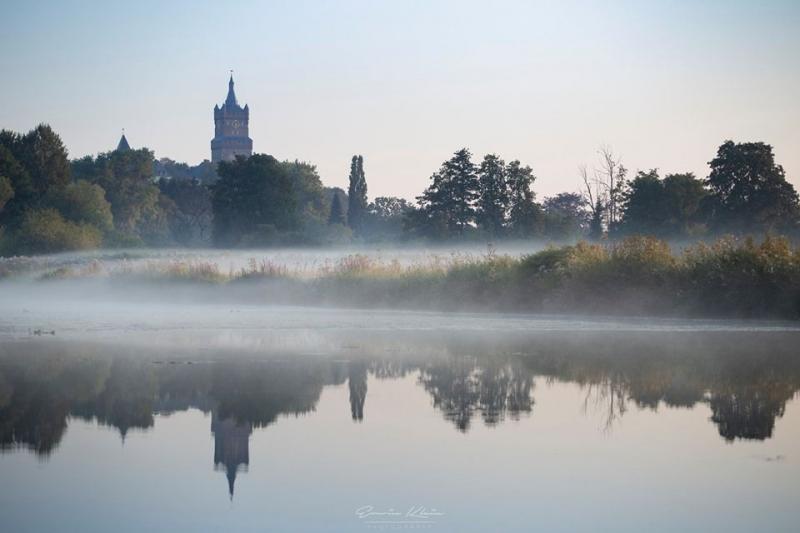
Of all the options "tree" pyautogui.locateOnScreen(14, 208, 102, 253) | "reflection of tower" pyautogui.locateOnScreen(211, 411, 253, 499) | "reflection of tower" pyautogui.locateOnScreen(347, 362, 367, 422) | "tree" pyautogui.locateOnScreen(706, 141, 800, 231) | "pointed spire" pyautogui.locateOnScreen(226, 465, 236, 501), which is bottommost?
"pointed spire" pyautogui.locateOnScreen(226, 465, 236, 501)

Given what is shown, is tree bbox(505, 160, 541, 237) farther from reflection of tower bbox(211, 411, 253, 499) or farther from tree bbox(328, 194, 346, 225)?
tree bbox(328, 194, 346, 225)

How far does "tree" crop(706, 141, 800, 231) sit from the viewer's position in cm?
5241

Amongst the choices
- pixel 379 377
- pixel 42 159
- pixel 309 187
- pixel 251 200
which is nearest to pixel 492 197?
pixel 251 200

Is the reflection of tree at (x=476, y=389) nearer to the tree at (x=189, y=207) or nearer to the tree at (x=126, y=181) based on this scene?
the tree at (x=126, y=181)

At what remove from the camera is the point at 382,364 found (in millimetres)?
15141

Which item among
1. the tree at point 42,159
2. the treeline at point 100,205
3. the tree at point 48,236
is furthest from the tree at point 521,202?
the tree at point 42,159

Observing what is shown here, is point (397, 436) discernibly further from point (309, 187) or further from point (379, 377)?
point (309, 187)

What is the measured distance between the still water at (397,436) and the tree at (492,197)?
4195 cm

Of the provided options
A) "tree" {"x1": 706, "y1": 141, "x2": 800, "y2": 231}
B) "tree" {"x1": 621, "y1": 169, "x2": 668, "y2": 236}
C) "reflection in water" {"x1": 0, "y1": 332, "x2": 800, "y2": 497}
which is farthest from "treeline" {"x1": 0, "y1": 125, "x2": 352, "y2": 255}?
"reflection in water" {"x1": 0, "y1": 332, "x2": 800, "y2": 497}

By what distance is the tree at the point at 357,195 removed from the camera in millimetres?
110312

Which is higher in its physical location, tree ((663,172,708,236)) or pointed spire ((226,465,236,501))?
tree ((663,172,708,236))

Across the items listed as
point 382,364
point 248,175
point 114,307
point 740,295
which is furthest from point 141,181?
point 382,364

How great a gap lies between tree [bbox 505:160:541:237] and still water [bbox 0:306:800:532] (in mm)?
40701

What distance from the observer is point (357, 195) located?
112m
